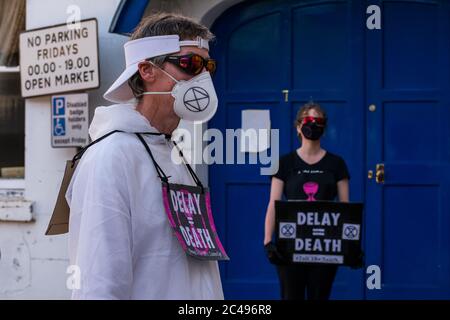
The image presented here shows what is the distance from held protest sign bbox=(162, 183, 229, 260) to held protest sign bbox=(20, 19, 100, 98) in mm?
3801

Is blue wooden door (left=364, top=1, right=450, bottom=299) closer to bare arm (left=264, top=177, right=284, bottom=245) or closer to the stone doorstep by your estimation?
bare arm (left=264, top=177, right=284, bottom=245)

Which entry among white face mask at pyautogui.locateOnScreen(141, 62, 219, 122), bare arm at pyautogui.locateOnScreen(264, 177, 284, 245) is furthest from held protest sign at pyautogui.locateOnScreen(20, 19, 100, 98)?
white face mask at pyautogui.locateOnScreen(141, 62, 219, 122)

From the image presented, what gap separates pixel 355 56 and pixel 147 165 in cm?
422

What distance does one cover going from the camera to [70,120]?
651 cm

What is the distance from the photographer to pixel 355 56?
21.1ft

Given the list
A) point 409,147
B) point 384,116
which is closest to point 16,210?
point 384,116

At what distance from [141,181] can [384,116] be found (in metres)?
4.27

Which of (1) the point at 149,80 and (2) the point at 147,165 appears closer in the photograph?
(2) the point at 147,165

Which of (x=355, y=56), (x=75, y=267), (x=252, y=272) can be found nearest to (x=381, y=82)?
(x=355, y=56)

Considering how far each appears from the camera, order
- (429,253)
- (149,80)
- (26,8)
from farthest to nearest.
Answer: (26,8) → (429,253) → (149,80)

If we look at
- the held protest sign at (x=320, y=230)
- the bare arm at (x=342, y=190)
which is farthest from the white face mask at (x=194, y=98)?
the bare arm at (x=342, y=190)

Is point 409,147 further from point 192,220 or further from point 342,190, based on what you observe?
point 192,220

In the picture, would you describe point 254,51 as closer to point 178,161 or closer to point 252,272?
point 252,272

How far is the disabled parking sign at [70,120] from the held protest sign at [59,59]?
79 millimetres
